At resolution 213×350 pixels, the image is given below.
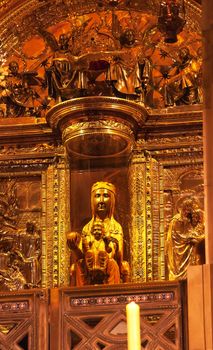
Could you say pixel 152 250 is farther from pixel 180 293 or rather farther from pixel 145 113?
pixel 180 293

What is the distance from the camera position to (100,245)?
21.7m

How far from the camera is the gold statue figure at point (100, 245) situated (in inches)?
834

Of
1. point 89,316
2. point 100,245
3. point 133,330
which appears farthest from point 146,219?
point 133,330

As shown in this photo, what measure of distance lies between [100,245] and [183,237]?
1.58 metres

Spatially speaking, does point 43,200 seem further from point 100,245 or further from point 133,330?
point 133,330

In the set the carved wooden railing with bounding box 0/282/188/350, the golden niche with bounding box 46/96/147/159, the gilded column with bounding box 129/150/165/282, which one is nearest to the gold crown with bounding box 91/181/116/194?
the gilded column with bounding box 129/150/165/282

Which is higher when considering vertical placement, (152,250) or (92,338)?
(152,250)

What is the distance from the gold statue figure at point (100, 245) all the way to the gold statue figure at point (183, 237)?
845mm

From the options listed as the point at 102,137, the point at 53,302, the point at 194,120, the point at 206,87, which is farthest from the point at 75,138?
the point at 206,87

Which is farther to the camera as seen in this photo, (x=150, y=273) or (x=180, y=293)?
(x=150, y=273)

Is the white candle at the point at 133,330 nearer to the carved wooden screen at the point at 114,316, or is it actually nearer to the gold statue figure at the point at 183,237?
the carved wooden screen at the point at 114,316

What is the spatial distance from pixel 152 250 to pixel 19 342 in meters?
6.00

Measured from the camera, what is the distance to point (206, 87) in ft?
44.2

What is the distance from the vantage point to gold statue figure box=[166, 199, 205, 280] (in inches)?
890
